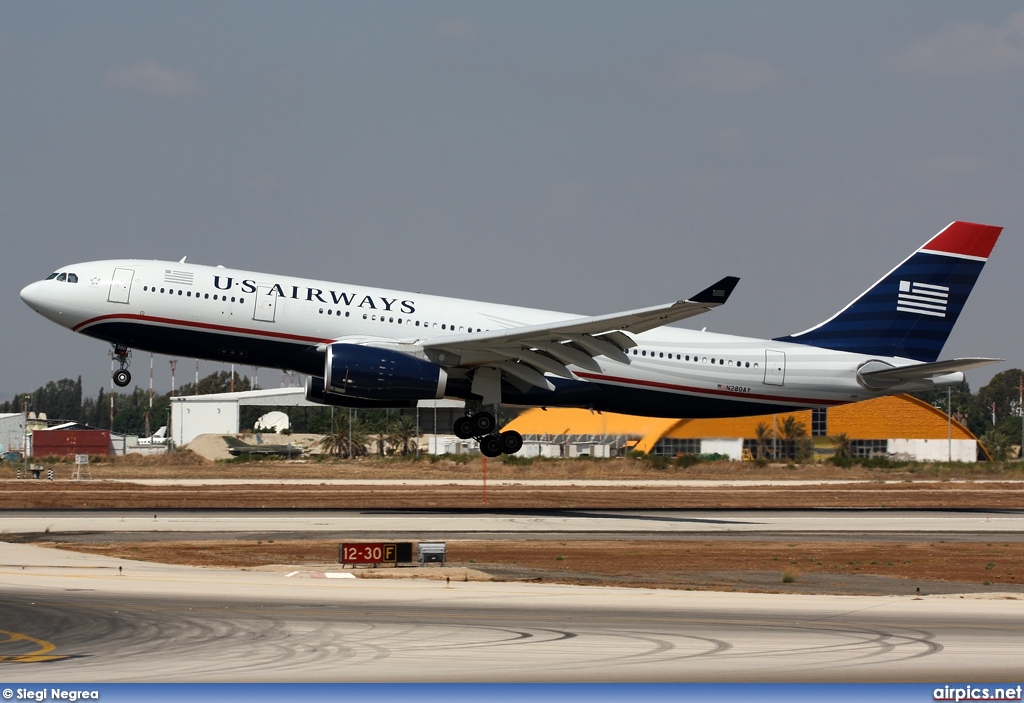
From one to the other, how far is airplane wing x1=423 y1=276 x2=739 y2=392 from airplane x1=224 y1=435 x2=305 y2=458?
43.5 m

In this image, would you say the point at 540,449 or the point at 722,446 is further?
the point at 540,449

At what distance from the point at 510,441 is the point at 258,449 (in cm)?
4402

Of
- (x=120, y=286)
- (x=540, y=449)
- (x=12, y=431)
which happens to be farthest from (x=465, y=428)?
(x=12, y=431)

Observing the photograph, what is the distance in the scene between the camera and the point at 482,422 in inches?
1481

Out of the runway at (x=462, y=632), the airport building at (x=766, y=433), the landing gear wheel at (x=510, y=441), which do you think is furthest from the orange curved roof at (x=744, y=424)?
the runway at (x=462, y=632)

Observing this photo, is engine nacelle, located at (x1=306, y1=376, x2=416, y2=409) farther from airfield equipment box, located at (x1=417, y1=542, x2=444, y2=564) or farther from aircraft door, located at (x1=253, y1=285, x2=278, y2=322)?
airfield equipment box, located at (x1=417, y1=542, x2=444, y2=564)

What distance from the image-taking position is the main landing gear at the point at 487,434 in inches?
1481

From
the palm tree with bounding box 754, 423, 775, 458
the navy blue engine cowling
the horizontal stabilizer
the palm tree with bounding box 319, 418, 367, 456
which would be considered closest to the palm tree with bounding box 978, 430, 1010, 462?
the palm tree with bounding box 754, 423, 775, 458

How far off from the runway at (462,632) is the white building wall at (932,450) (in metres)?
57.0

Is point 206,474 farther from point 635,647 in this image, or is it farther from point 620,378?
point 635,647

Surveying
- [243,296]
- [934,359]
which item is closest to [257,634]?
[243,296]

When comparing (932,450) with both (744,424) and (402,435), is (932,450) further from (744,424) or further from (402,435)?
(402,435)

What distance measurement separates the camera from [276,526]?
31.0 m

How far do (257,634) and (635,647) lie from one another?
474cm
